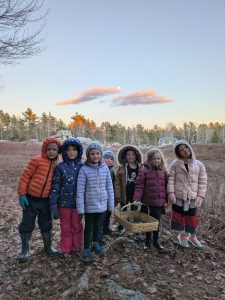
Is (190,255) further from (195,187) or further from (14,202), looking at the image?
(14,202)

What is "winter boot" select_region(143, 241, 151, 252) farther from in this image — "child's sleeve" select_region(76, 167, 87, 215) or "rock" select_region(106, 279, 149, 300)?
"child's sleeve" select_region(76, 167, 87, 215)

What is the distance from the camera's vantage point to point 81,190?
15.7ft

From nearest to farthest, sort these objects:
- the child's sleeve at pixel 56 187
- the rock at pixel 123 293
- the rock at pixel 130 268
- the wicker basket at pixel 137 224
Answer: the rock at pixel 123 293 < the rock at pixel 130 268 < the wicker basket at pixel 137 224 < the child's sleeve at pixel 56 187

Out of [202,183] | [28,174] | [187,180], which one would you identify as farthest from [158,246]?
[28,174]

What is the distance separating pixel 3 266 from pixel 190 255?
3333mm

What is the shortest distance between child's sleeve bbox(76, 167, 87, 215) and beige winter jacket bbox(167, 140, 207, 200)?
1.66 metres

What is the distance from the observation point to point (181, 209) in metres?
5.75

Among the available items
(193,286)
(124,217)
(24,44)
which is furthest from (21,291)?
(24,44)

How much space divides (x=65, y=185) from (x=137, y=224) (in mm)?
1330

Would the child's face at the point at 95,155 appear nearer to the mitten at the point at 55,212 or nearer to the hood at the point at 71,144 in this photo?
the hood at the point at 71,144

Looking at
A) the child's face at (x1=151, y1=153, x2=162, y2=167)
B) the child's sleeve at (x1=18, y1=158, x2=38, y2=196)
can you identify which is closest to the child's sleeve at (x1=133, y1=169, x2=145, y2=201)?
the child's face at (x1=151, y1=153, x2=162, y2=167)

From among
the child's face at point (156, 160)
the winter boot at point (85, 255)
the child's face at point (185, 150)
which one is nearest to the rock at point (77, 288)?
the winter boot at point (85, 255)

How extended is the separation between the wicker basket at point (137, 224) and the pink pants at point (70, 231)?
74 cm

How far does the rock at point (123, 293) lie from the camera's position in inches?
154
